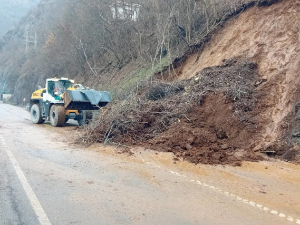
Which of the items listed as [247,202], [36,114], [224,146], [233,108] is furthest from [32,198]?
[36,114]

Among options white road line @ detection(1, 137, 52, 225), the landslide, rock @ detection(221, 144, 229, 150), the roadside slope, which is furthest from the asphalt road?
the roadside slope

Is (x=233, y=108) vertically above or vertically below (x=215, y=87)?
below

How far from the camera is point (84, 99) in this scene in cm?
1485

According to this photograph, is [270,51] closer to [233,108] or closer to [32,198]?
[233,108]

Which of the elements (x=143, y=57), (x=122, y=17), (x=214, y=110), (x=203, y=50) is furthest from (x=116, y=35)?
(x=214, y=110)

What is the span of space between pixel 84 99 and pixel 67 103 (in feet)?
→ 2.63

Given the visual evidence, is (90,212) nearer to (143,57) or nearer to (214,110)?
(214,110)

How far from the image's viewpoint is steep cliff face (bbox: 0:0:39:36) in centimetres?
10143

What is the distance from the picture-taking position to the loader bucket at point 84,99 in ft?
48.1

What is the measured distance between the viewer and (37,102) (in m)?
17.9

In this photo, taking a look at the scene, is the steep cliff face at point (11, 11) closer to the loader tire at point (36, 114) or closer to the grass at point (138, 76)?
the grass at point (138, 76)

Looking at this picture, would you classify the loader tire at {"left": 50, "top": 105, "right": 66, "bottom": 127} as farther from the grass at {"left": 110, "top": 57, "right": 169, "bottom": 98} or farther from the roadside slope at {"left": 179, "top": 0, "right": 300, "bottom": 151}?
the roadside slope at {"left": 179, "top": 0, "right": 300, "bottom": 151}

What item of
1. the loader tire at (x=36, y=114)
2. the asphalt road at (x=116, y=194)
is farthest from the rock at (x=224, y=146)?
the loader tire at (x=36, y=114)

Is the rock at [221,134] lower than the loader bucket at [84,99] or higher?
lower
